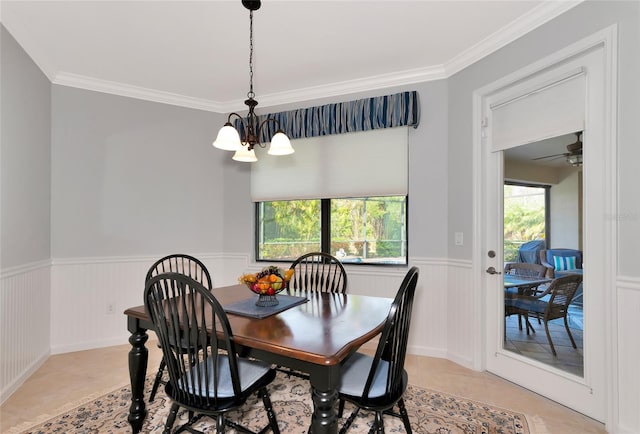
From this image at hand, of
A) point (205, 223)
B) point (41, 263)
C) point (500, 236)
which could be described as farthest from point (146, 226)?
point (500, 236)

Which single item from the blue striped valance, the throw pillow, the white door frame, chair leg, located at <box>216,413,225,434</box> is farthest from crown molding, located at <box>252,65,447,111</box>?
chair leg, located at <box>216,413,225,434</box>

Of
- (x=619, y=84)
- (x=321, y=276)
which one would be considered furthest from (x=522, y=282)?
(x=321, y=276)

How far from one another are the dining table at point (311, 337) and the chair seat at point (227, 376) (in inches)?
7.1

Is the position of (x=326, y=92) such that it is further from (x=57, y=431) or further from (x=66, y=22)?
(x=57, y=431)

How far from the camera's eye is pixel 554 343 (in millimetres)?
2297

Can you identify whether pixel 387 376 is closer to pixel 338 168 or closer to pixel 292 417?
pixel 292 417

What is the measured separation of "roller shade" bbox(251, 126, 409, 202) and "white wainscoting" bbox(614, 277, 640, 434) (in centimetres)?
169

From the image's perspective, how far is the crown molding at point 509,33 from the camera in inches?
83.7

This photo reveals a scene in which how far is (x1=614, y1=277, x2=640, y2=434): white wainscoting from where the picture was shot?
178 centimetres

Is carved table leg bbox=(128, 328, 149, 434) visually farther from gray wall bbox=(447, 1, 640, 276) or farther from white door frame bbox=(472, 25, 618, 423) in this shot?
white door frame bbox=(472, 25, 618, 423)

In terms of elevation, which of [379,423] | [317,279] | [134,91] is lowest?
[379,423]

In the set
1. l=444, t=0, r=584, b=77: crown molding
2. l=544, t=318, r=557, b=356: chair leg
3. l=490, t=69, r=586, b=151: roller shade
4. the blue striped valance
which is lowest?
l=544, t=318, r=557, b=356: chair leg

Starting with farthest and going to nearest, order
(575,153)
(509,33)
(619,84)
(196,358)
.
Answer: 1. (509,33)
2. (575,153)
3. (619,84)
4. (196,358)

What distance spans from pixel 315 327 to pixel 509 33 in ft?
8.05
